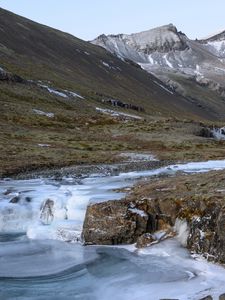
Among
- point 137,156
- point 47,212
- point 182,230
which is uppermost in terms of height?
point 137,156

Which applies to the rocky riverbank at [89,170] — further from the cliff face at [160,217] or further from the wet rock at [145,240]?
the wet rock at [145,240]

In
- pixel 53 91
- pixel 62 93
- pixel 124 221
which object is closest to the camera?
pixel 124 221

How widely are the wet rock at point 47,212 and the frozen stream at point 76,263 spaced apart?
0.20 metres

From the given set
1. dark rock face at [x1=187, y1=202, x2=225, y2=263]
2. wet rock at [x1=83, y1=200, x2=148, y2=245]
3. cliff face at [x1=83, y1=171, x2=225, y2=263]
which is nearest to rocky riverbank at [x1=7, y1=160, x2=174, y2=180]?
wet rock at [x1=83, y1=200, x2=148, y2=245]

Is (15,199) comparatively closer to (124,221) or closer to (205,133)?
(124,221)

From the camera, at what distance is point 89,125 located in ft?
253

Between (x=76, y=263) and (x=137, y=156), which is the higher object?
(x=137, y=156)

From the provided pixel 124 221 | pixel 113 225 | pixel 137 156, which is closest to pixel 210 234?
pixel 124 221

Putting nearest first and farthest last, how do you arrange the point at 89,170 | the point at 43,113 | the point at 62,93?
1. the point at 89,170
2. the point at 43,113
3. the point at 62,93

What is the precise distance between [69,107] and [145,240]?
79638 mm

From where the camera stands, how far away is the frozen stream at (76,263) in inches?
660

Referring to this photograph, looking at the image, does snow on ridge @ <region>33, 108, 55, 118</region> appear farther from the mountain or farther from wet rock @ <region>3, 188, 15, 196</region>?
wet rock @ <region>3, 188, 15, 196</region>

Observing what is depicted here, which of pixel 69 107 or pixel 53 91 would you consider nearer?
pixel 69 107

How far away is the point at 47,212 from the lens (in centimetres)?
2589
